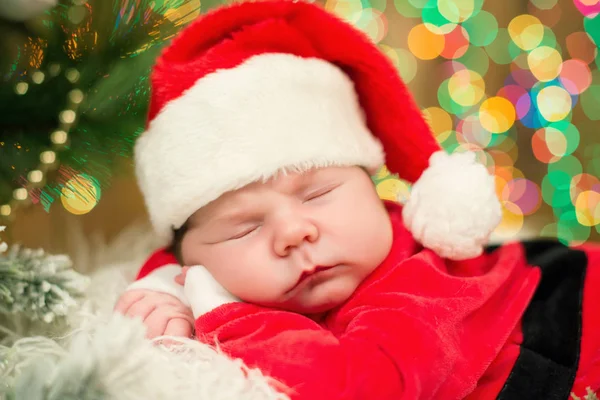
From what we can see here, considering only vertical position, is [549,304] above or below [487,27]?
below

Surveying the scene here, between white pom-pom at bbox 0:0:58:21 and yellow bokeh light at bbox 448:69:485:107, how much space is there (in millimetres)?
1304

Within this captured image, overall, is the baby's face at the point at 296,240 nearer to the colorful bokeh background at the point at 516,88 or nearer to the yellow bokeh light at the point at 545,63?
the colorful bokeh background at the point at 516,88

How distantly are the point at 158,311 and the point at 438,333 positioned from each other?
0.38 meters

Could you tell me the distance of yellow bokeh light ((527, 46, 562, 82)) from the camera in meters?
1.56

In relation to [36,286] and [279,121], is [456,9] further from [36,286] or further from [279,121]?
[36,286]

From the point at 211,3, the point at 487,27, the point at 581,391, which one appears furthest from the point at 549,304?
the point at 487,27

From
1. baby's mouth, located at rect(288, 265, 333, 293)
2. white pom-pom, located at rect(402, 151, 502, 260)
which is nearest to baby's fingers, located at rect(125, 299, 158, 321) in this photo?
baby's mouth, located at rect(288, 265, 333, 293)

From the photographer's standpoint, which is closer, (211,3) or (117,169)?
(117,169)

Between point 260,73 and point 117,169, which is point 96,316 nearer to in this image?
point 117,169

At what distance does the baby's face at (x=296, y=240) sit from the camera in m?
0.66

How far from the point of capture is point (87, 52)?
2.18ft

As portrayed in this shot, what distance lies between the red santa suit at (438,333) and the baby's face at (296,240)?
3cm

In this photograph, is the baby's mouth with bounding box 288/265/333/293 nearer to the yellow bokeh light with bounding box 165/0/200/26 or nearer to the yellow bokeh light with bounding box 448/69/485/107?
the yellow bokeh light with bounding box 165/0/200/26

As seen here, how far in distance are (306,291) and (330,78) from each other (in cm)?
32
